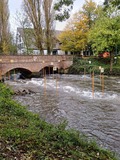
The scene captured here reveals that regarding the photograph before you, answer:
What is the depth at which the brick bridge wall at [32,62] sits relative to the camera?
29.0 meters

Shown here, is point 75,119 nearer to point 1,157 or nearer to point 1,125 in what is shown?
point 1,125

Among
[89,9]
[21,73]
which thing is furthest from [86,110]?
[89,9]

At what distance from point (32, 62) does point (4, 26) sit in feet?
34.0

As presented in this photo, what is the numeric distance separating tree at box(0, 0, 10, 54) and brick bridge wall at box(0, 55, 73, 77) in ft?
28.0

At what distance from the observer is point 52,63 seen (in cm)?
3409

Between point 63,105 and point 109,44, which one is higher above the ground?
point 109,44

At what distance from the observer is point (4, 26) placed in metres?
38.3

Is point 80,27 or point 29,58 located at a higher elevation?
point 80,27

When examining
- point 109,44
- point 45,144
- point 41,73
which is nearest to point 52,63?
→ point 41,73

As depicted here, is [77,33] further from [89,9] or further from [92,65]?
[92,65]

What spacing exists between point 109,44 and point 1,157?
28.3m

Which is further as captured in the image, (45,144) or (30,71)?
(30,71)

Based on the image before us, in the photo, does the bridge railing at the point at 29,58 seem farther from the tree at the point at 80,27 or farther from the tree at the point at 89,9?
the tree at the point at 89,9

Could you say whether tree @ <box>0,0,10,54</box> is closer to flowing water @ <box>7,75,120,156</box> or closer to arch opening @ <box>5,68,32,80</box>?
arch opening @ <box>5,68,32,80</box>
